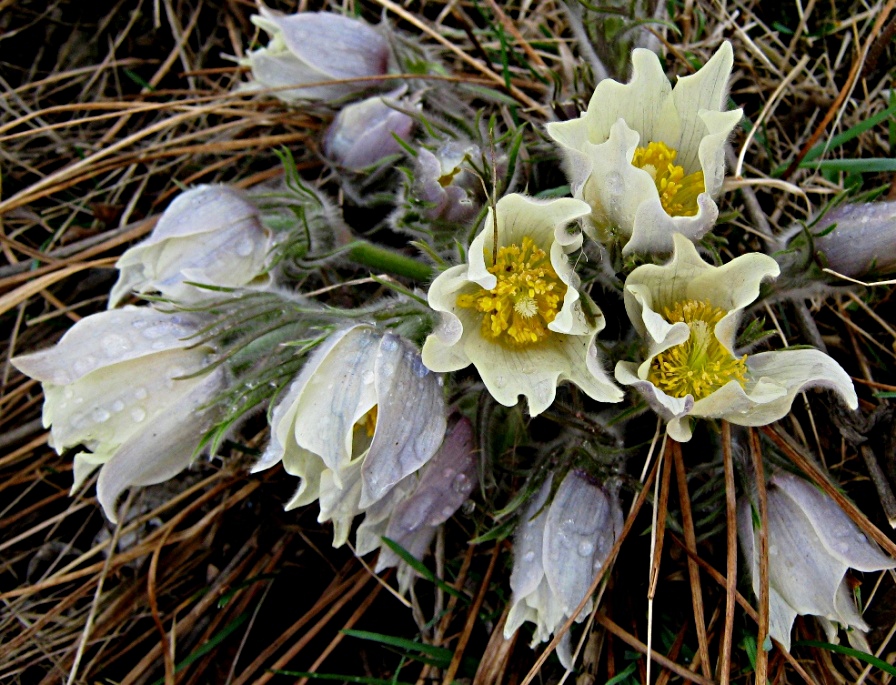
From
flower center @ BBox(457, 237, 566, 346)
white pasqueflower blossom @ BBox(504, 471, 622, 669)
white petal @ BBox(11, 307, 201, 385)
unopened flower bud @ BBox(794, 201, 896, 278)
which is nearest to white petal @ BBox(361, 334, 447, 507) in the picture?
flower center @ BBox(457, 237, 566, 346)

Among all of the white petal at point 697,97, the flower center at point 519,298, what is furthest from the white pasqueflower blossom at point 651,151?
the flower center at point 519,298

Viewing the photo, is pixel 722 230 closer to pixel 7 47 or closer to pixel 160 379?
pixel 160 379

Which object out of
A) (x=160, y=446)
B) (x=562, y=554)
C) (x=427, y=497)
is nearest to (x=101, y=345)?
(x=160, y=446)

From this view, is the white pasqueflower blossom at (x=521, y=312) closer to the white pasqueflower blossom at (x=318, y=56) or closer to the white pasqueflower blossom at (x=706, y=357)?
the white pasqueflower blossom at (x=706, y=357)

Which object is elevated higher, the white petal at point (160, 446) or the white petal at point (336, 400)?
the white petal at point (336, 400)

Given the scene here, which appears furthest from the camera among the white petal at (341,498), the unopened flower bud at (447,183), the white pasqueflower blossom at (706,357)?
the unopened flower bud at (447,183)

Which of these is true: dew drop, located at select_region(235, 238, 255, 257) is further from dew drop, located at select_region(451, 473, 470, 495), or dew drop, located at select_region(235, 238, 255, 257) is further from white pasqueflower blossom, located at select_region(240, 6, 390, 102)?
dew drop, located at select_region(451, 473, 470, 495)

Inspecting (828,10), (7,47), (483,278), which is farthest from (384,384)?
(7,47)
